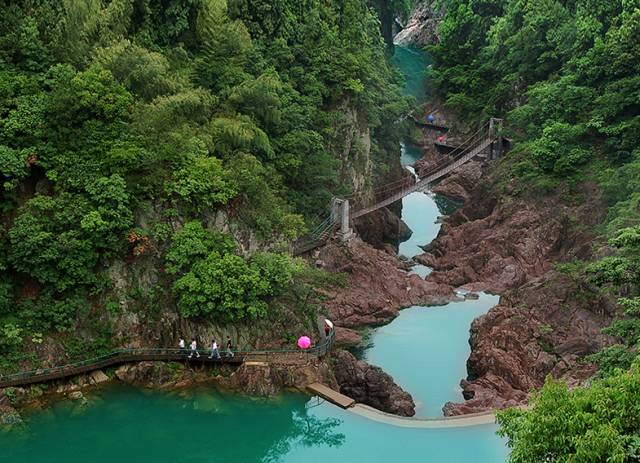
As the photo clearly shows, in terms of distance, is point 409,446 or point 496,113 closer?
point 409,446

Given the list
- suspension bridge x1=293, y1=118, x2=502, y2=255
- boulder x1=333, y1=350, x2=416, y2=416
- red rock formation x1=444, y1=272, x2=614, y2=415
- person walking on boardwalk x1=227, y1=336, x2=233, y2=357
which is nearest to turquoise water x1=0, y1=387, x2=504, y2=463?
person walking on boardwalk x1=227, y1=336, x2=233, y2=357

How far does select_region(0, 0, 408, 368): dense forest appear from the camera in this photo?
64.8ft

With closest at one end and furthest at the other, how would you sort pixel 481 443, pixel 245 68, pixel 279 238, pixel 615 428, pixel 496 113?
pixel 615 428 < pixel 481 443 < pixel 279 238 < pixel 245 68 < pixel 496 113

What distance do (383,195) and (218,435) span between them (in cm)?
1889

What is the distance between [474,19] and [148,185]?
33474 millimetres

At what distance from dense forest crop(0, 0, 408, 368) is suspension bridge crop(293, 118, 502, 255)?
2.24m

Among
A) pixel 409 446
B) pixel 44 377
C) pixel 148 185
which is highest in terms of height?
pixel 148 185

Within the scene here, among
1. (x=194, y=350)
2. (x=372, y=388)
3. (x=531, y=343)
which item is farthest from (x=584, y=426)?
(x=531, y=343)

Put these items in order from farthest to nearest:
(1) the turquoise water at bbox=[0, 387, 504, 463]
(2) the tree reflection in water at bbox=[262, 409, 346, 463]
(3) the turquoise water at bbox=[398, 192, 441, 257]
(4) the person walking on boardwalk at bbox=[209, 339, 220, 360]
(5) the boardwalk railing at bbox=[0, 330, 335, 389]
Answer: (3) the turquoise water at bbox=[398, 192, 441, 257], (4) the person walking on boardwalk at bbox=[209, 339, 220, 360], (5) the boardwalk railing at bbox=[0, 330, 335, 389], (2) the tree reflection in water at bbox=[262, 409, 346, 463], (1) the turquoise water at bbox=[0, 387, 504, 463]

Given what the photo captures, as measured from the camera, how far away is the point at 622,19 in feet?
113

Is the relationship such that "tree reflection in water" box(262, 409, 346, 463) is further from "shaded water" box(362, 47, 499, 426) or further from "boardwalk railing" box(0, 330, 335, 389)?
"shaded water" box(362, 47, 499, 426)

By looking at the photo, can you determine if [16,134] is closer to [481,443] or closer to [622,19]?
[481,443]

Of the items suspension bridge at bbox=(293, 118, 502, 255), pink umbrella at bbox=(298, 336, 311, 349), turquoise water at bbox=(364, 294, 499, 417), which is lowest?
pink umbrella at bbox=(298, 336, 311, 349)

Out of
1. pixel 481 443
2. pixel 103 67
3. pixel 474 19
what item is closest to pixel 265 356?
pixel 481 443
